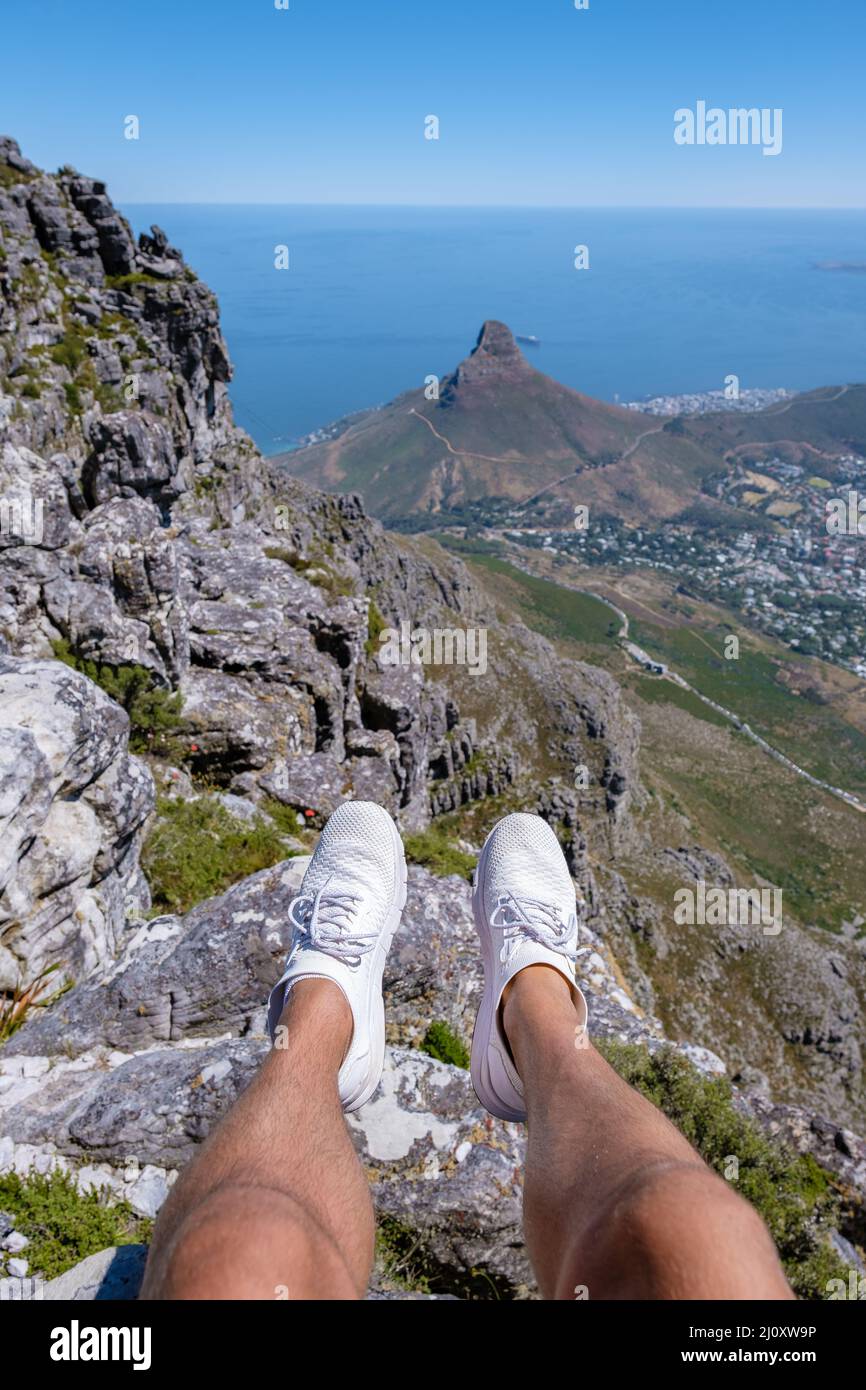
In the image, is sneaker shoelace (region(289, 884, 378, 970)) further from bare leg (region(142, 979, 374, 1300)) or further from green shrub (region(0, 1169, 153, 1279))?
green shrub (region(0, 1169, 153, 1279))

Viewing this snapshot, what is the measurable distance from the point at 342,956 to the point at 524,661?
45630 mm

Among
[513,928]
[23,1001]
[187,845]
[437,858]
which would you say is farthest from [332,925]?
[437,858]

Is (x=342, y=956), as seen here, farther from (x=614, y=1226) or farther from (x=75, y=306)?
(x=75, y=306)

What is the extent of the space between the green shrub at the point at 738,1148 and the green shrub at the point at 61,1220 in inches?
193

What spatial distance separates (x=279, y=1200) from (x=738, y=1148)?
6.23 meters

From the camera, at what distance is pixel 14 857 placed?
5848 millimetres

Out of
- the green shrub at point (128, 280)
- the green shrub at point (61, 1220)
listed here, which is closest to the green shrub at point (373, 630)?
the green shrub at point (61, 1220)

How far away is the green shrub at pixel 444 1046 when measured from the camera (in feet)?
20.9

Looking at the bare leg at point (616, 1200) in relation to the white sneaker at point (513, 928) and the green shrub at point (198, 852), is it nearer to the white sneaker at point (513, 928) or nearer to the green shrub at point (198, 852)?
the white sneaker at point (513, 928)

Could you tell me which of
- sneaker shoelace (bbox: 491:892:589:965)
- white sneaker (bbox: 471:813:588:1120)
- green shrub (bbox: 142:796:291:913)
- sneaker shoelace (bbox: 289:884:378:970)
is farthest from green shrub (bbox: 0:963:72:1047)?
sneaker shoelace (bbox: 491:892:589:965)

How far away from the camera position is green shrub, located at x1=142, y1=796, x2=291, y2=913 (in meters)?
8.07

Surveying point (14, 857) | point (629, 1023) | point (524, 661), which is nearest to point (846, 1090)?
point (524, 661)

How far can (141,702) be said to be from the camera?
11.5 meters

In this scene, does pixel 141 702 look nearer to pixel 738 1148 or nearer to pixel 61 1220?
pixel 61 1220
